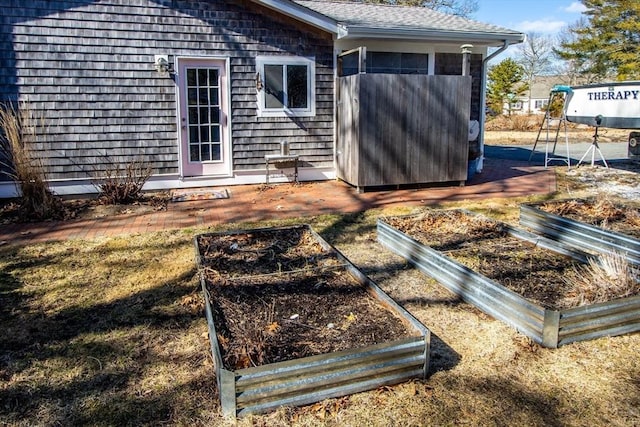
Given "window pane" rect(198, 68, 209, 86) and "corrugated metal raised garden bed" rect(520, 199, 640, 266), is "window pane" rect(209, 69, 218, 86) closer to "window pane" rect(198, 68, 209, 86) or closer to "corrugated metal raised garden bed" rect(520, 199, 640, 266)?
"window pane" rect(198, 68, 209, 86)

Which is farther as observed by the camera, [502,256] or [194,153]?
[194,153]

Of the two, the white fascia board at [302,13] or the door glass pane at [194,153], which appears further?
the door glass pane at [194,153]

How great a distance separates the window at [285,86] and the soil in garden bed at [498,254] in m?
3.50

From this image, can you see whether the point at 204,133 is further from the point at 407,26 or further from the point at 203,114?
the point at 407,26

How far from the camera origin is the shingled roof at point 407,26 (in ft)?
25.5

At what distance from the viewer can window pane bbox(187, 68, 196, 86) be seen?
795cm

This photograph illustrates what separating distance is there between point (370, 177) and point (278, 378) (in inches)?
216

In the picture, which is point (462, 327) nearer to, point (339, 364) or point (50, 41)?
point (339, 364)

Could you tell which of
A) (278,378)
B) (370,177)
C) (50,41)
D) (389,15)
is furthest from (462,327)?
(389,15)

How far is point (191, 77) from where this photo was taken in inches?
314

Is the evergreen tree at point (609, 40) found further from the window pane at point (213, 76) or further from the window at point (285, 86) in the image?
the window pane at point (213, 76)

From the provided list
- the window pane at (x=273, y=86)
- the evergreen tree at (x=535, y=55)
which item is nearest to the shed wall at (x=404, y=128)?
the window pane at (x=273, y=86)

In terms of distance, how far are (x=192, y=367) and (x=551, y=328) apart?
2046 mm

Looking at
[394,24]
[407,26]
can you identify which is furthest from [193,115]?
[407,26]
